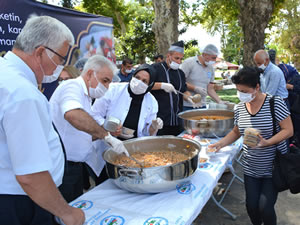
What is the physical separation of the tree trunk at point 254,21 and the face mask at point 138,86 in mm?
5879

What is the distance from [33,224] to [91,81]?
1.04 m

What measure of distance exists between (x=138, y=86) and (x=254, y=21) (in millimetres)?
6021

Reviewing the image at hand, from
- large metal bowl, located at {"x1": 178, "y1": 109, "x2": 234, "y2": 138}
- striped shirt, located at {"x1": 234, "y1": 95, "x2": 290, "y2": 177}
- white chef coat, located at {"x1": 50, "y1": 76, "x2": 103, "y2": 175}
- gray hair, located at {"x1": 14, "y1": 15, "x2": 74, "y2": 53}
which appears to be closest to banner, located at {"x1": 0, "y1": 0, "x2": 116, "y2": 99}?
white chef coat, located at {"x1": 50, "y1": 76, "x2": 103, "y2": 175}

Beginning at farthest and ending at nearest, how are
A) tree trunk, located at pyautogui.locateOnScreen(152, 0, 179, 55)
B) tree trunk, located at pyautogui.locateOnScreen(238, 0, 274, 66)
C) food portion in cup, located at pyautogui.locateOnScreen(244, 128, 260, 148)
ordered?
tree trunk, located at pyautogui.locateOnScreen(238, 0, 274, 66), tree trunk, located at pyautogui.locateOnScreen(152, 0, 179, 55), food portion in cup, located at pyautogui.locateOnScreen(244, 128, 260, 148)

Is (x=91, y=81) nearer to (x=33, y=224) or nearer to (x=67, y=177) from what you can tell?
(x=67, y=177)

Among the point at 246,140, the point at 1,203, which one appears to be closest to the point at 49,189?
the point at 1,203

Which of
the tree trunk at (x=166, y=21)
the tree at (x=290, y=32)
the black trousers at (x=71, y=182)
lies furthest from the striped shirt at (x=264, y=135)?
the tree at (x=290, y=32)

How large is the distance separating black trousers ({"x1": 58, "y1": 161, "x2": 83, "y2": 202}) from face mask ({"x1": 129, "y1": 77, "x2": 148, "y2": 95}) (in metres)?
0.80

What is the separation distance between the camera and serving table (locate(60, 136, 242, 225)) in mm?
1139

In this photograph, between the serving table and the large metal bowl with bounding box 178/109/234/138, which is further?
the large metal bowl with bounding box 178/109/234/138

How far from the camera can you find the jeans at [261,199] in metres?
1.71

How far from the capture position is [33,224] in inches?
40.4

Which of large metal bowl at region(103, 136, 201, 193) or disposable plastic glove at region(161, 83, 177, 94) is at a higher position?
disposable plastic glove at region(161, 83, 177, 94)

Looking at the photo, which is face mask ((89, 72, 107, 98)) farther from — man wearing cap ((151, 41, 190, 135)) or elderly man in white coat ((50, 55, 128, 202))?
man wearing cap ((151, 41, 190, 135))
